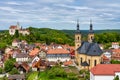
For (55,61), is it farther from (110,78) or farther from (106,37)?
(106,37)

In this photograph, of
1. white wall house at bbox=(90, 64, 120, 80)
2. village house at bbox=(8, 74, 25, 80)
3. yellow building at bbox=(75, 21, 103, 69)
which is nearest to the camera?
white wall house at bbox=(90, 64, 120, 80)

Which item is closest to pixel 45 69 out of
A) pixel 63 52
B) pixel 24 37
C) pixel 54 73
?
pixel 54 73

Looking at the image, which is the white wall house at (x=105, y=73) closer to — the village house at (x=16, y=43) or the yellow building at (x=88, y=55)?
the yellow building at (x=88, y=55)

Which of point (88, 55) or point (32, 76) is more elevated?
point (88, 55)

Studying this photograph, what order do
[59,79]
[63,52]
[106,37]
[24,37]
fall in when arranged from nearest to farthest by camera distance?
[59,79]
[63,52]
[24,37]
[106,37]

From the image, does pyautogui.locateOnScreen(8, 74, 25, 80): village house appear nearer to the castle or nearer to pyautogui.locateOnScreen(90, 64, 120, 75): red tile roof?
pyautogui.locateOnScreen(90, 64, 120, 75): red tile roof

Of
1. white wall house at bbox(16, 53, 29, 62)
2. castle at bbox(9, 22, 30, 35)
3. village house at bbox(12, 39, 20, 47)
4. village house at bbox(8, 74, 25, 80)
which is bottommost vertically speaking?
village house at bbox(8, 74, 25, 80)

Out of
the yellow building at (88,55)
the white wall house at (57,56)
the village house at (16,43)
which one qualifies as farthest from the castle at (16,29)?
the yellow building at (88,55)

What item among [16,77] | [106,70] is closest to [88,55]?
[106,70]

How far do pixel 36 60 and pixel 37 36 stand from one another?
4762cm

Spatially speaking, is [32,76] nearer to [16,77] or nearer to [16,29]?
[16,77]

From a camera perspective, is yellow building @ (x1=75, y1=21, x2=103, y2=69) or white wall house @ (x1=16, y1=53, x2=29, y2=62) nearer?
yellow building @ (x1=75, y1=21, x2=103, y2=69)

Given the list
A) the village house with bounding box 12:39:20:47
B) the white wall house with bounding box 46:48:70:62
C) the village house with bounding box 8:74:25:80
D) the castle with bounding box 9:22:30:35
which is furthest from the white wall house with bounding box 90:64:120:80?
the castle with bounding box 9:22:30:35

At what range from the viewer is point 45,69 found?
53.4 meters
